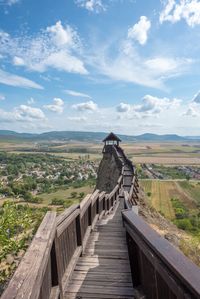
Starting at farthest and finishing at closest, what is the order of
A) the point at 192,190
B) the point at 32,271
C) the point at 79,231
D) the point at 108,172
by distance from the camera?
the point at 192,190
the point at 108,172
the point at 79,231
the point at 32,271

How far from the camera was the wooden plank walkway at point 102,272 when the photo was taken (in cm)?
415

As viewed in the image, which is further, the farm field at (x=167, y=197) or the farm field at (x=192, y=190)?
the farm field at (x=192, y=190)

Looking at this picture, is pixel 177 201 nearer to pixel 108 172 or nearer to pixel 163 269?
pixel 108 172

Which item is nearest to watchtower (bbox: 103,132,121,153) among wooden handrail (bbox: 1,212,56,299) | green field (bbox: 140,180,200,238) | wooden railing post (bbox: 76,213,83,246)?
green field (bbox: 140,180,200,238)

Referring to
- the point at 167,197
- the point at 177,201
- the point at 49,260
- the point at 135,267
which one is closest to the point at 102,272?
the point at 135,267

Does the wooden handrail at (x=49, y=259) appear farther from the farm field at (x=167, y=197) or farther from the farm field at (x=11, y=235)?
the farm field at (x=167, y=197)

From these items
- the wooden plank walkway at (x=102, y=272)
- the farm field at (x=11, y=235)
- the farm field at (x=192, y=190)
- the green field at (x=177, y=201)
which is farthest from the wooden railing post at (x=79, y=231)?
the farm field at (x=192, y=190)

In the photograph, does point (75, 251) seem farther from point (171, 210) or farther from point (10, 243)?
point (171, 210)

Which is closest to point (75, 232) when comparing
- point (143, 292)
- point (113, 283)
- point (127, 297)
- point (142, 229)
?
point (113, 283)

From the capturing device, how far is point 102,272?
4953 mm

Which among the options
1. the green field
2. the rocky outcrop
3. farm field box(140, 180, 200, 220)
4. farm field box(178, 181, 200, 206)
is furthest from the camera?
farm field box(178, 181, 200, 206)

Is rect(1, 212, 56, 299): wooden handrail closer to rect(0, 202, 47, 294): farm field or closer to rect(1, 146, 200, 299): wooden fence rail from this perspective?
rect(1, 146, 200, 299): wooden fence rail

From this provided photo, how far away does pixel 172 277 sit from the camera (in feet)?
6.01

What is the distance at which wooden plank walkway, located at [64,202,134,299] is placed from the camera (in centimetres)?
415
